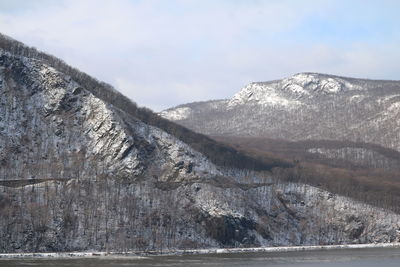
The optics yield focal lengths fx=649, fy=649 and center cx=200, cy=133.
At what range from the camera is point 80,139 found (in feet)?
546

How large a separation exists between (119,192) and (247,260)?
4332cm

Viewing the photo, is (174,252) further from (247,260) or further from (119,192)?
(119,192)

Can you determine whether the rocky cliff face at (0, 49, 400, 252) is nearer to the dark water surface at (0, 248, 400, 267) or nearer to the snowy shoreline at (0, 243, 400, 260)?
the snowy shoreline at (0, 243, 400, 260)

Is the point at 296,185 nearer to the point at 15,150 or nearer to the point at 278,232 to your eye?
the point at 278,232

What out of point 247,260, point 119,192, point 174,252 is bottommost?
point 174,252

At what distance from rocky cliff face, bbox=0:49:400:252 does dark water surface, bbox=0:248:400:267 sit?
1641 centimetres

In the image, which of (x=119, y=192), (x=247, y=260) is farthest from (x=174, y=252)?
(x=119, y=192)

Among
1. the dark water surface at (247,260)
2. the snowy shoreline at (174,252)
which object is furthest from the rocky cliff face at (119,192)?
the dark water surface at (247,260)

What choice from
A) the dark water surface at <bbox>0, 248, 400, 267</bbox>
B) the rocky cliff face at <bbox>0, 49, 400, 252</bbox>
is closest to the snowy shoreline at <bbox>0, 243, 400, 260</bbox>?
the dark water surface at <bbox>0, 248, 400, 267</bbox>

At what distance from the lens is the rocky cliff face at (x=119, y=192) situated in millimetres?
130875

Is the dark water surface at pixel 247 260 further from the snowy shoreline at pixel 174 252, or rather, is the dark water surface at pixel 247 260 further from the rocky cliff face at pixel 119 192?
the rocky cliff face at pixel 119 192

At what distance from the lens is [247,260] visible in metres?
112

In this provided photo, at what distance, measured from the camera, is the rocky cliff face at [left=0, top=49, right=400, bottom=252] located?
429 feet

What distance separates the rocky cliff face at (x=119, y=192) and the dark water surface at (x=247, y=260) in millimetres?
16412
